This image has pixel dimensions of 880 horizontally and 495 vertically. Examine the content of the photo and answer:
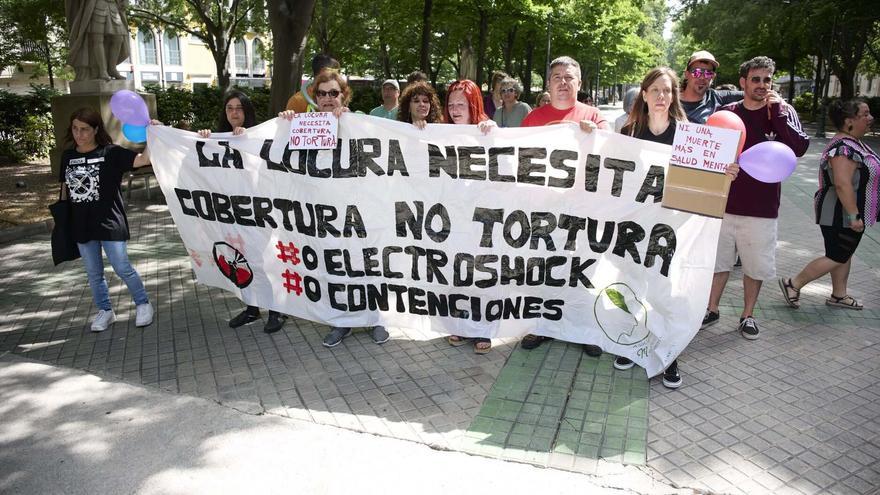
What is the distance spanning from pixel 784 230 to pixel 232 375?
721 cm

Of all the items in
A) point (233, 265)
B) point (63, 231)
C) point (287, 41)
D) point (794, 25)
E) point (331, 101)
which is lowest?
point (233, 265)

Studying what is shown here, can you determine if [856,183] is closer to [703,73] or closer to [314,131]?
[703,73]

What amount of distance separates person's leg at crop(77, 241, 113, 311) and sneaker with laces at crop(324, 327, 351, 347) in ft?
6.14

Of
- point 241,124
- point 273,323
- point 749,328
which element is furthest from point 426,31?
point 749,328

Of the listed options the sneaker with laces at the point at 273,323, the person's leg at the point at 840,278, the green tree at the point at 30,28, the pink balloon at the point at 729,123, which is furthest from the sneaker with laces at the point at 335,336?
the green tree at the point at 30,28

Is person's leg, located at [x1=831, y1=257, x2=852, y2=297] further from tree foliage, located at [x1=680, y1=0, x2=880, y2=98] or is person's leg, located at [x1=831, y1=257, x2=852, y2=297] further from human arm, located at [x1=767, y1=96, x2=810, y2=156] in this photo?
tree foliage, located at [x1=680, y1=0, x2=880, y2=98]

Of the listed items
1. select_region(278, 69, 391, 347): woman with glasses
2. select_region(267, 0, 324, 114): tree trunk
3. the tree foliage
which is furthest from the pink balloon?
the tree foliage

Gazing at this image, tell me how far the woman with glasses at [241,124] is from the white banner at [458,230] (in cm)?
14

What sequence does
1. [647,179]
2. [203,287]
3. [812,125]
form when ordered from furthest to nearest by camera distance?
[812,125], [203,287], [647,179]

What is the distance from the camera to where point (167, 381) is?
14.0 feet

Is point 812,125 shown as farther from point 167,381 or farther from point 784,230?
point 167,381

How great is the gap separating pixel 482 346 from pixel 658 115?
6.49 ft

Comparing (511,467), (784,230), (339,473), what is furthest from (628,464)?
(784,230)

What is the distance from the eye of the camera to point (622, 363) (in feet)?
14.3
